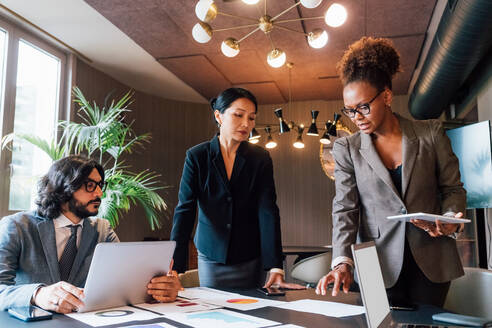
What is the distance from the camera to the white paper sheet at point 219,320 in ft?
3.56

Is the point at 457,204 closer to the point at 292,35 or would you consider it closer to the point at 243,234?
the point at 243,234

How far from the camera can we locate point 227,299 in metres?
1.47

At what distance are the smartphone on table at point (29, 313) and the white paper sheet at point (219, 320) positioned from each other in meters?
0.33

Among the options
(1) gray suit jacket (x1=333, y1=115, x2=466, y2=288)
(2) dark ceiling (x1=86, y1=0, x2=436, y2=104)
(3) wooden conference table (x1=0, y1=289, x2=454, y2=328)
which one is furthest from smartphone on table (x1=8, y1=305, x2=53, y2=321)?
(2) dark ceiling (x1=86, y1=0, x2=436, y2=104)

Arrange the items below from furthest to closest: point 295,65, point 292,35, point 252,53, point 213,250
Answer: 1. point 295,65
2. point 252,53
3. point 292,35
4. point 213,250

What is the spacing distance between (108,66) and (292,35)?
8.32ft

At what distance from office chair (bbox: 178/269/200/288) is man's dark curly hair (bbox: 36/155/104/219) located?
60 cm

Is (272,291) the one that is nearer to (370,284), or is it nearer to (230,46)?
(370,284)

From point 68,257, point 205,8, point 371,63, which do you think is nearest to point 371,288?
point 371,63

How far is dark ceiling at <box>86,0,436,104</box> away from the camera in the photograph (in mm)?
3883

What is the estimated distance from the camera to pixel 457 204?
1.53 metres

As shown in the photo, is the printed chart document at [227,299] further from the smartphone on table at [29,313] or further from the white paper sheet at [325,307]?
the smartphone on table at [29,313]

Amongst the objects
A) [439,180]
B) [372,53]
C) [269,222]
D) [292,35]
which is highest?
[292,35]

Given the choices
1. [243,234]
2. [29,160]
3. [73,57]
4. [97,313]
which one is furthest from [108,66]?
[97,313]
